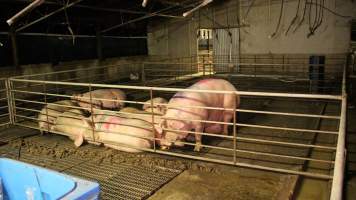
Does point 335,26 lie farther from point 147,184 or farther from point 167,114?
point 147,184

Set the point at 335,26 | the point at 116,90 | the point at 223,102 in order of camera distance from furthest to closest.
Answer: the point at 335,26, the point at 116,90, the point at 223,102

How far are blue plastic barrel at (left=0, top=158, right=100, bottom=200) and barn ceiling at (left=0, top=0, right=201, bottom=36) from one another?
20.3ft

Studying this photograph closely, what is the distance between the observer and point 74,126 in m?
4.67

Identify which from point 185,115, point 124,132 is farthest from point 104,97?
point 185,115

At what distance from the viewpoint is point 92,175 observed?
3543mm

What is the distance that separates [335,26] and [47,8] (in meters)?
9.00

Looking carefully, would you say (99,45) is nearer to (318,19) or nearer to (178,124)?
(318,19)

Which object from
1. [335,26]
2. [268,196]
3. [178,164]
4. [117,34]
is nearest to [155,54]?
[117,34]

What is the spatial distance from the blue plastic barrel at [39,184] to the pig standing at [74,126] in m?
2.29

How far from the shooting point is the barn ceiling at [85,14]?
8.38m

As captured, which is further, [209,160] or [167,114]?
[167,114]

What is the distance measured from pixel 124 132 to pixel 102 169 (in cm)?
65

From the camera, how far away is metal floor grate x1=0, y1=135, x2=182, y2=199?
3193 millimetres

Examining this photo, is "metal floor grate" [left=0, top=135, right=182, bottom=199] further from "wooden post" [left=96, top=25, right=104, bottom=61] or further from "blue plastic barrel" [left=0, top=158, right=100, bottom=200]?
"wooden post" [left=96, top=25, right=104, bottom=61]
